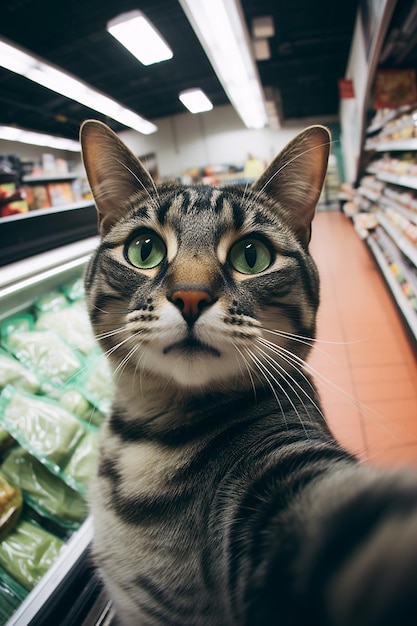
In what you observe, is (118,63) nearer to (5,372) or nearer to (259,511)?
(5,372)

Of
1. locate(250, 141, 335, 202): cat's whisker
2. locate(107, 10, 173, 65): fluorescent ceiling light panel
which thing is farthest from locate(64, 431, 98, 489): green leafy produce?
locate(107, 10, 173, 65): fluorescent ceiling light panel

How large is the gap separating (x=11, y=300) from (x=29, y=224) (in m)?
0.30

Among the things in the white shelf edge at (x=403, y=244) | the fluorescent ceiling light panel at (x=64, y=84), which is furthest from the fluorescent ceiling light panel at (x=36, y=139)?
the white shelf edge at (x=403, y=244)

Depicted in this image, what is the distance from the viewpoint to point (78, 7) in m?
1.73

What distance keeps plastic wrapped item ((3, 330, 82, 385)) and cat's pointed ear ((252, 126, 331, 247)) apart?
1.00 m

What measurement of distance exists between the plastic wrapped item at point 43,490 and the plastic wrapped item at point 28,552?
5 cm

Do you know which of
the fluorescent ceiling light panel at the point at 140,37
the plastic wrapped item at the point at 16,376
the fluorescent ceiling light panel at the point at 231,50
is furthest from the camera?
the fluorescent ceiling light panel at the point at 140,37

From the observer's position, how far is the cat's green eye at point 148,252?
2.45 feet

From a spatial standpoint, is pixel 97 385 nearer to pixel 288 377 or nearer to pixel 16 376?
pixel 16 376

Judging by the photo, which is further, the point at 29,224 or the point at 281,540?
the point at 29,224

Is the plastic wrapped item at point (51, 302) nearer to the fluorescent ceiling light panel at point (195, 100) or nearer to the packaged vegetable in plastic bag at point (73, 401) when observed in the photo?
the packaged vegetable in plastic bag at point (73, 401)

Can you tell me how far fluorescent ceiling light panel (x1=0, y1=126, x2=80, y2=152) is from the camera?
4.87ft

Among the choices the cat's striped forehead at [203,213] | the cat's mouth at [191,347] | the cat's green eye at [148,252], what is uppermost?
the cat's striped forehead at [203,213]

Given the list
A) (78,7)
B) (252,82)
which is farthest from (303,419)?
(252,82)
